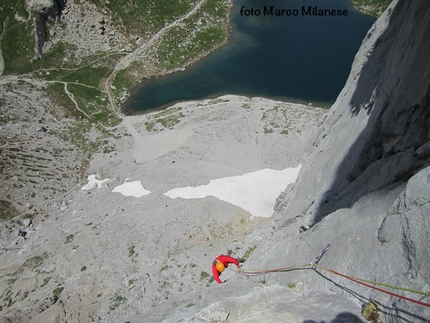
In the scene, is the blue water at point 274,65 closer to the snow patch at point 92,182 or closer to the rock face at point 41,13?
the snow patch at point 92,182

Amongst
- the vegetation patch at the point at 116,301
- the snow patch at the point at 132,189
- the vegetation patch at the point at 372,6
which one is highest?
the vegetation patch at the point at 372,6

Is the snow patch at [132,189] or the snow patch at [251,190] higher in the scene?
the snow patch at [251,190]

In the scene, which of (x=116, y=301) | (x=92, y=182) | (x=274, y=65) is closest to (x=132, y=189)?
(x=92, y=182)

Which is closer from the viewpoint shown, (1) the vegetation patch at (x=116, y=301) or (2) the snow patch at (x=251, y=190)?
(1) the vegetation patch at (x=116, y=301)

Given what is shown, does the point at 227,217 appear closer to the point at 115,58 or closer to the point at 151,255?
the point at 151,255

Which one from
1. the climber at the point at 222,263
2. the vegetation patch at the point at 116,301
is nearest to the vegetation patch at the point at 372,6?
the climber at the point at 222,263

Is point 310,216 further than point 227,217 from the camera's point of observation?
No

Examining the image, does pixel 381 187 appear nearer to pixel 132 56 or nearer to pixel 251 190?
pixel 251 190

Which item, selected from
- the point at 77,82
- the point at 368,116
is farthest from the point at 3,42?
the point at 368,116
